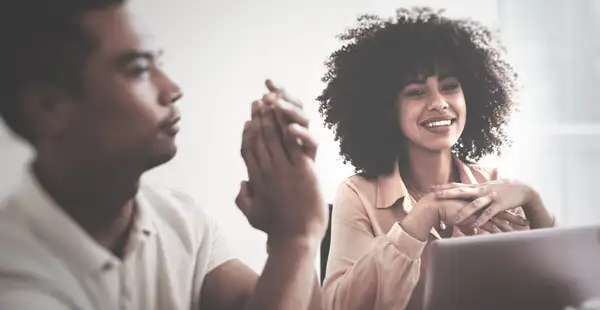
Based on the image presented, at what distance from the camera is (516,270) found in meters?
1.93

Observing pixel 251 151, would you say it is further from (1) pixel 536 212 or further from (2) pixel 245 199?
(1) pixel 536 212

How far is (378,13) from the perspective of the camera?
5.77 feet

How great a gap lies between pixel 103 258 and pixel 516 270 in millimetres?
1172

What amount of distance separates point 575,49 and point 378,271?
37.8 inches

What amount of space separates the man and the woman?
0.75ft

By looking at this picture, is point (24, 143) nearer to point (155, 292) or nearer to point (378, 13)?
point (155, 292)

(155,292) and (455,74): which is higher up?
(455,74)

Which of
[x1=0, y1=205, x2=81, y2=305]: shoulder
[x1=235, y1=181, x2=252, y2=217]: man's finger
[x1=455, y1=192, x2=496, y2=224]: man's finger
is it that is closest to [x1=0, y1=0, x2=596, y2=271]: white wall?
[x1=235, y1=181, x2=252, y2=217]: man's finger

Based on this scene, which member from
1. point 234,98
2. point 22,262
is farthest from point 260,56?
point 22,262

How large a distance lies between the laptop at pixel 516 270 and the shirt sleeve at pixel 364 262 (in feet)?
0.27

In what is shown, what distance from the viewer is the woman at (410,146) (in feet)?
5.56

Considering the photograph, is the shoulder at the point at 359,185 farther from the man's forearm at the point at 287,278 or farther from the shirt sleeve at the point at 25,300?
the shirt sleeve at the point at 25,300

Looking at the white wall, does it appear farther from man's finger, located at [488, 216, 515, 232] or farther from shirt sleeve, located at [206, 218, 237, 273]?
man's finger, located at [488, 216, 515, 232]

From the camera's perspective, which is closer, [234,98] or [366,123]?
[234,98]
